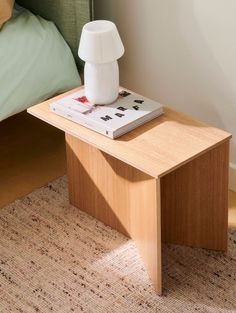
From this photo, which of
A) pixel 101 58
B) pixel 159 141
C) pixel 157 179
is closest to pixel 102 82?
pixel 101 58

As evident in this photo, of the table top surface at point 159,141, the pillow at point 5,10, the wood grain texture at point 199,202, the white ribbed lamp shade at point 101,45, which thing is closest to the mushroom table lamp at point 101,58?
the white ribbed lamp shade at point 101,45

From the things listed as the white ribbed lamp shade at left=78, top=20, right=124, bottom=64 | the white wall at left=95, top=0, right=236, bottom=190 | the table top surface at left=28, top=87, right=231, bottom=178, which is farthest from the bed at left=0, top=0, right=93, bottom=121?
the white ribbed lamp shade at left=78, top=20, right=124, bottom=64

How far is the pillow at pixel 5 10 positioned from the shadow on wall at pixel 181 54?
1.13 feet

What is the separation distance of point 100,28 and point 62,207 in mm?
588

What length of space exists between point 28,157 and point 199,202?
738 mm

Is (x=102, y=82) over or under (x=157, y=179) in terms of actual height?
over

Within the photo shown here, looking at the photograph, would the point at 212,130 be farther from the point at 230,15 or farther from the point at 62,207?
the point at 62,207

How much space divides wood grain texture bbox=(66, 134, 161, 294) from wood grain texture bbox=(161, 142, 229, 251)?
0.09 meters

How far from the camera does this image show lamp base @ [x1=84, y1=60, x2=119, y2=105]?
6.32ft

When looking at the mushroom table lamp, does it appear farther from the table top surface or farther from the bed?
the bed

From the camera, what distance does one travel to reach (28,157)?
2.46m

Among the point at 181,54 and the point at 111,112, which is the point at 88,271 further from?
the point at 181,54

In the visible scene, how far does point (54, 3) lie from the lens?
7.86 feet

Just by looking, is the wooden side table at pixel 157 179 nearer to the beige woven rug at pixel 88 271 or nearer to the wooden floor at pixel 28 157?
the beige woven rug at pixel 88 271
